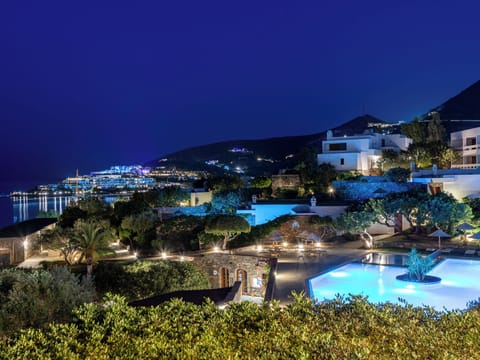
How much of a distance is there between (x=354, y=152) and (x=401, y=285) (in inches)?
815

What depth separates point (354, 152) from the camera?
33062mm

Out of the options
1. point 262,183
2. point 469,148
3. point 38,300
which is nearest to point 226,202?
point 262,183

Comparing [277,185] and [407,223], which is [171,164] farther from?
[407,223]

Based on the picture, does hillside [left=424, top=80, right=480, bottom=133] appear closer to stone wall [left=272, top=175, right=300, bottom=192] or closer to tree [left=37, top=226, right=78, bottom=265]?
stone wall [left=272, top=175, right=300, bottom=192]

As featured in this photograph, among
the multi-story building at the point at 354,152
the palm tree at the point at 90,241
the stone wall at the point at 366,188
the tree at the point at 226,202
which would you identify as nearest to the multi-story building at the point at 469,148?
the multi-story building at the point at 354,152

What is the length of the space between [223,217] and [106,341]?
1638 centimetres

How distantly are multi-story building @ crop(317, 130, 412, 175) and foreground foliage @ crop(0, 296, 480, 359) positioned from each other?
27.8 metres

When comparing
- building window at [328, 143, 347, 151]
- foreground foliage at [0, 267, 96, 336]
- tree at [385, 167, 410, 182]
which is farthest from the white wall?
foreground foliage at [0, 267, 96, 336]

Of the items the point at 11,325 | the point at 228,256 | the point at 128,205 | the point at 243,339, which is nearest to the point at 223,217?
the point at 228,256

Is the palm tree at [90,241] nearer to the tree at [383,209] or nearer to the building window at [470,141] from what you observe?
the tree at [383,209]

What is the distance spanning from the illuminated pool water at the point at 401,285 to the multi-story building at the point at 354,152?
16.7 metres

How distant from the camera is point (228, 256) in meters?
19.0

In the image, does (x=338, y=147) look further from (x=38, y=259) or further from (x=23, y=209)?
(x=23, y=209)

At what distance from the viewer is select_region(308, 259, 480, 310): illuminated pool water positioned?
38.9 ft
